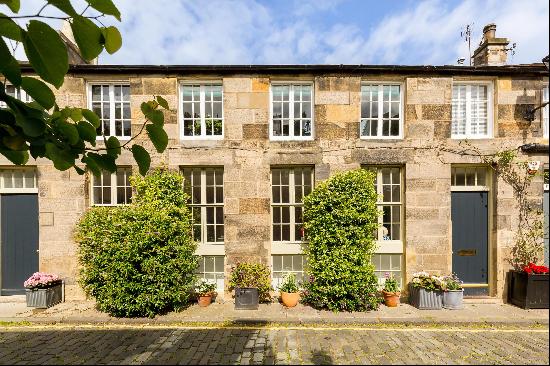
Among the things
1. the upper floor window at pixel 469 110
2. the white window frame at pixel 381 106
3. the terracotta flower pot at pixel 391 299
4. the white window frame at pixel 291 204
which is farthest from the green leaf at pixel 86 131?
the upper floor window at pixel 469 110

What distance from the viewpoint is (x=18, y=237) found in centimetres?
857

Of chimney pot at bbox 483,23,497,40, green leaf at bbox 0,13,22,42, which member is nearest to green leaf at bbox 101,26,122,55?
green leaf at bbox 0,13,22,42

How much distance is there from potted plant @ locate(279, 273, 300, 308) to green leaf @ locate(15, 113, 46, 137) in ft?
24.2

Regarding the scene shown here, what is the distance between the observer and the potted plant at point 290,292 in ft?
25.7

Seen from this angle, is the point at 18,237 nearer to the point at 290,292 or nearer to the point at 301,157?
the point at 290,292

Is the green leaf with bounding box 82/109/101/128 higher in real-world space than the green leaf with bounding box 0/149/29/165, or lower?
higher

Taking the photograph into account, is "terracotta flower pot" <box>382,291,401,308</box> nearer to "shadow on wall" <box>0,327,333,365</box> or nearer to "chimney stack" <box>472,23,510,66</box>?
"shadow on wall" <box>0,327,333,365</box>

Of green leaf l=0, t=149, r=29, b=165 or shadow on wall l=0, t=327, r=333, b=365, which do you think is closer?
green leaf l=0, t=149, r=29, b=165

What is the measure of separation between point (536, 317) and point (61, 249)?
13.0m

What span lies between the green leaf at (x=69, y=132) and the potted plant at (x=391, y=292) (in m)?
8.32

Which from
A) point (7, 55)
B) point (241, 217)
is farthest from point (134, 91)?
point (7, 55)

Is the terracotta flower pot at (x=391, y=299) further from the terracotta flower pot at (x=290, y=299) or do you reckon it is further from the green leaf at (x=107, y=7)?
the green leaf at (x=107, y=7)

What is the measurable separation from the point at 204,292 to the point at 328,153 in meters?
5.43

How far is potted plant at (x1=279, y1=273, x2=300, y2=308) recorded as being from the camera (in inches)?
308
